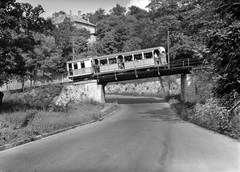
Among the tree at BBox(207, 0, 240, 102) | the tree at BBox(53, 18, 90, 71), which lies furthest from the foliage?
the tree at BBox(53, 18, 90, 71)

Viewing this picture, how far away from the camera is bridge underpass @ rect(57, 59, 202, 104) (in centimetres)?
3231

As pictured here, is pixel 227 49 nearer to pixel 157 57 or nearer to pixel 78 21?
pixel 157 57

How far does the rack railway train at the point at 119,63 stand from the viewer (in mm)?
34938

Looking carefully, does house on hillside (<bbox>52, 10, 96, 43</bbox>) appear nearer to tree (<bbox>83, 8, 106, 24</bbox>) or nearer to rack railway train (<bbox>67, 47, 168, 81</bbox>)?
tree (<bbox>83, 8, 106, 24</bbox>)

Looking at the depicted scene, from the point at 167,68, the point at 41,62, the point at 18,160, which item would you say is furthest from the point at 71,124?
the point at 41,62

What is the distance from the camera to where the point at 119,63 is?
119ft

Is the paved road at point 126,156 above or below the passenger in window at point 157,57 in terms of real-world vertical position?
below

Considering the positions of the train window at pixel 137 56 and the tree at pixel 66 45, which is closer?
the train window at pixel 137 56

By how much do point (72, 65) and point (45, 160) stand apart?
32.5 meters

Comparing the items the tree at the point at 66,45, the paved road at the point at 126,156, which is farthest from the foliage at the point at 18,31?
the tree at the point at 66,45

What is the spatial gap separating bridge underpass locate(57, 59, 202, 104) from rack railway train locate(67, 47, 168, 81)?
62cm

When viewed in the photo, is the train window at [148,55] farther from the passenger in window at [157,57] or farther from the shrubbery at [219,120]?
the shrubbery at [219,120]

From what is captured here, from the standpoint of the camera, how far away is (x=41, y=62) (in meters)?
42.8

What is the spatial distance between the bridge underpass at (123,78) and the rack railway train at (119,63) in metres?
0.62
